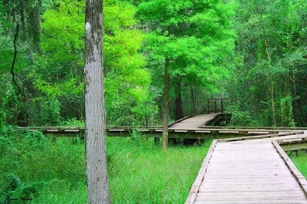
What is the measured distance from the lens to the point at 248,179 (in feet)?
21.5

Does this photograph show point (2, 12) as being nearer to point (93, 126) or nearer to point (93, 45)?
point (93, 45)

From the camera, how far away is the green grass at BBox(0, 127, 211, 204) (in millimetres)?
7213

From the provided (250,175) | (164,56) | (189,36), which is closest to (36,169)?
(250,175)

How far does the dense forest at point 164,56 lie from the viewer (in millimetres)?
12992

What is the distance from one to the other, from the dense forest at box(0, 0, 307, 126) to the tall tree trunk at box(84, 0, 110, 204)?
3.75m

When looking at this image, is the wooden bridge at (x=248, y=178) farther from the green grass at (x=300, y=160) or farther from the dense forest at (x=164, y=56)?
the dense forest at (x=164, y=56)

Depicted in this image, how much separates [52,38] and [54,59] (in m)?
1.01

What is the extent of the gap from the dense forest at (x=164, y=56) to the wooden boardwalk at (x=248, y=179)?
498 cm

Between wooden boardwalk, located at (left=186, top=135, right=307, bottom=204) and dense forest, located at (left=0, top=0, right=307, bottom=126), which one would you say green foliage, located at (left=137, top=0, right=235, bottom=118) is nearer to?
dense forest, located at (left=0, top=0, right=307, bottom=126)

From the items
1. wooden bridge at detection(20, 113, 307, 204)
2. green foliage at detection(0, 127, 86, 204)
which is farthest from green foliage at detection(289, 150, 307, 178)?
green foliage at detection(0, 127, 86, 204)

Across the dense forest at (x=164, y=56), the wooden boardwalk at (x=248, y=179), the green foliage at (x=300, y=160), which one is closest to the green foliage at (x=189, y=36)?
the dense forest at (x=164, y=56)

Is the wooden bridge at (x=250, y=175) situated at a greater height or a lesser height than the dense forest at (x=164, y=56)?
lesser

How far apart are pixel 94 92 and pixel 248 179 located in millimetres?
3295

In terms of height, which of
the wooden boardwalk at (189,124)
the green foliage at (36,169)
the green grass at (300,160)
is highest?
the wooden boardwalk at (189,124)
